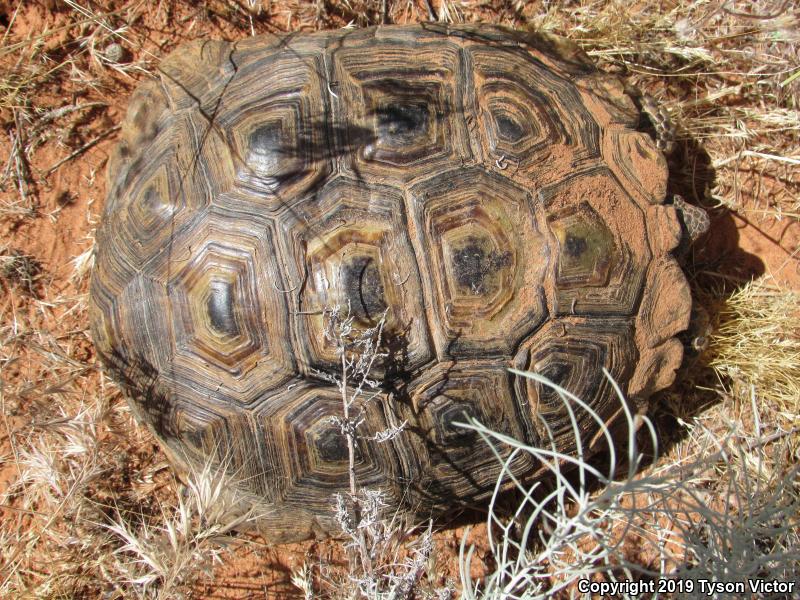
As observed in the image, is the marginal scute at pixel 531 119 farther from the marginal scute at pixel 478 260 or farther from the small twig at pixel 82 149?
the small twig at pixel 82 149

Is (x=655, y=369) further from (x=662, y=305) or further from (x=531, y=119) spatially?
(x=531, y=119)

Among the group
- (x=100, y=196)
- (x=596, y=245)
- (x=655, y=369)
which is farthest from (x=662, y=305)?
(x=100, y=196)

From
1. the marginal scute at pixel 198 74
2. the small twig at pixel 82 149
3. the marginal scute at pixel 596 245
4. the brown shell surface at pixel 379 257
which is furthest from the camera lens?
the small twig at pixel 82 149

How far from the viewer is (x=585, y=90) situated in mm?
3449

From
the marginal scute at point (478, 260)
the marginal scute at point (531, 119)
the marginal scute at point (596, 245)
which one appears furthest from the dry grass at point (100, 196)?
the marginal scute at point (478, 260)

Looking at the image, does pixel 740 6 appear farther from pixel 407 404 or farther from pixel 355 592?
pixel 355 592

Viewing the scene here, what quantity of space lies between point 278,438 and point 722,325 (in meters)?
2.77

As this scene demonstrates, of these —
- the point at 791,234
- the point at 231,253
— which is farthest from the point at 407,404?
the point at 791,234

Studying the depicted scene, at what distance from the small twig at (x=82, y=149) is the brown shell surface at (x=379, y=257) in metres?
0.85

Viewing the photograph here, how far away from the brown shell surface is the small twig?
854 mm

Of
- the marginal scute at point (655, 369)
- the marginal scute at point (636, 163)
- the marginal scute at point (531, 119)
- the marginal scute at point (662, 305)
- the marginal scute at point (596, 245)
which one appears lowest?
the marginal scute at point (655, 369)

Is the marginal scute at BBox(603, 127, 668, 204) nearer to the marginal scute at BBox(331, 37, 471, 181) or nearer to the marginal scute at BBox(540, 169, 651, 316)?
the marginal scute at BBox(540, 169, 651, 316)

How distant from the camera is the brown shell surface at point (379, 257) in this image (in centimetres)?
288

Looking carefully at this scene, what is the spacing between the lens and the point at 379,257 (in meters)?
2.84
